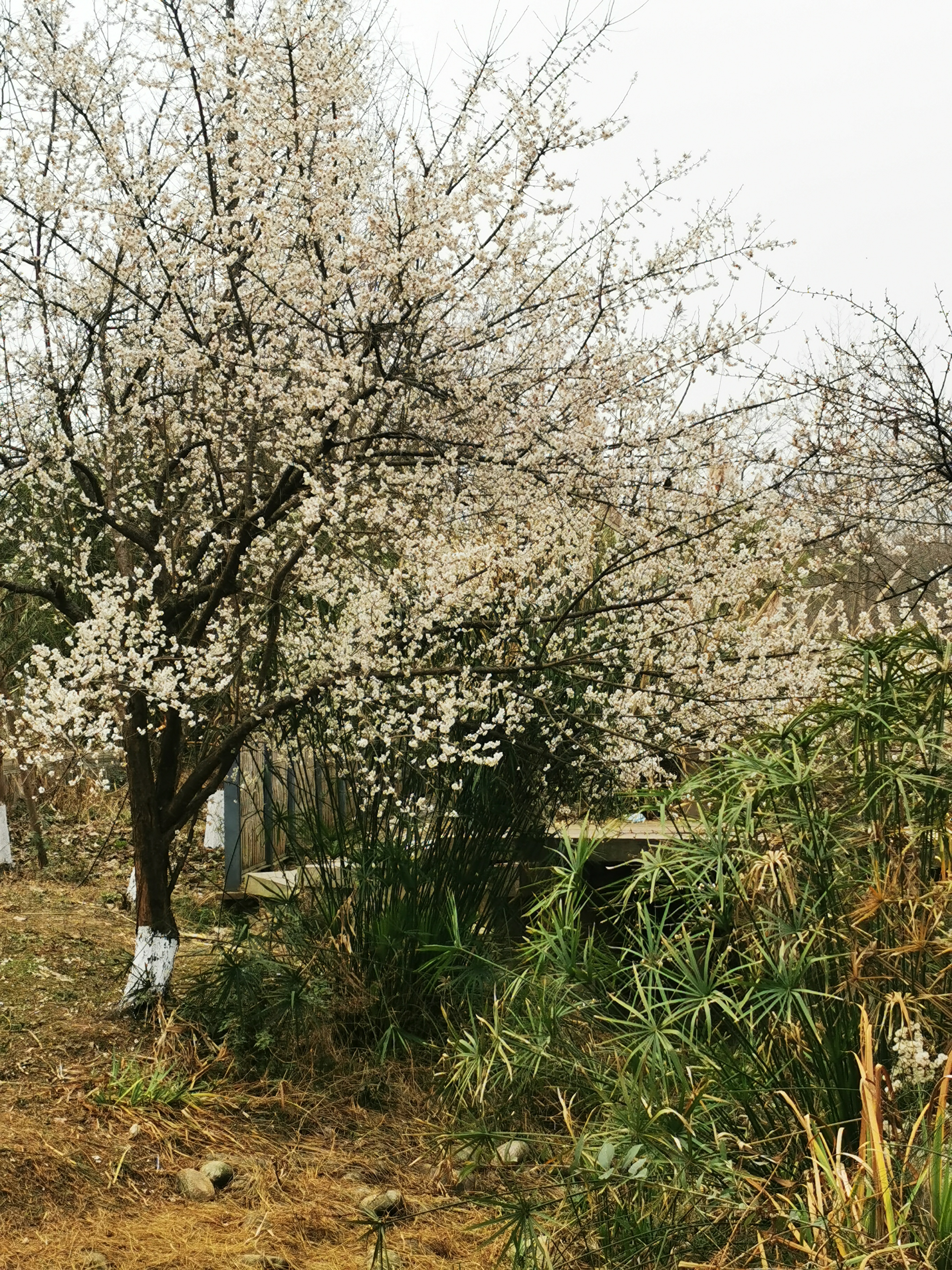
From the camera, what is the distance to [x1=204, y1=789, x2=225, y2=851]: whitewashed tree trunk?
9.81m

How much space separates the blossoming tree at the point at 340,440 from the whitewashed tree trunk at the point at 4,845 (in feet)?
11.2

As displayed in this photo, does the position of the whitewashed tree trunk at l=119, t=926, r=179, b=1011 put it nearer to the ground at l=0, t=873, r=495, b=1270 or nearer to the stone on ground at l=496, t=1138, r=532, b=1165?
the ground at l=0, t=873, r=495, b=1270

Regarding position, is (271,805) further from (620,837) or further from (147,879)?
(620,837)

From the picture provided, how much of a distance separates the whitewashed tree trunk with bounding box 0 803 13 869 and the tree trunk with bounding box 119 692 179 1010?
3957 millimetres

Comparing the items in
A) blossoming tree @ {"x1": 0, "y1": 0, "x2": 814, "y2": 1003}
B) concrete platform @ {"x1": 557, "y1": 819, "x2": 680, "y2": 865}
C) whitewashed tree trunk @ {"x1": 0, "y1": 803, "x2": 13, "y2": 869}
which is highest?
blossoming tree @ {"x1": 0, "y1": 0, "x2": 814, "y2": 1003}

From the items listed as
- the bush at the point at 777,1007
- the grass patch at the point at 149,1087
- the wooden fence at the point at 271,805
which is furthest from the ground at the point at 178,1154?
the wooden fence at the point at 271,805

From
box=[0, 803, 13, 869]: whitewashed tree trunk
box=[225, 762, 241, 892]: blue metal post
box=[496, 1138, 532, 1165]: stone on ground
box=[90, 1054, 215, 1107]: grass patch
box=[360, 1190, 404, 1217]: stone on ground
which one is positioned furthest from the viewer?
box=[0, 803, 13, 869]: whitewashed tree trunk

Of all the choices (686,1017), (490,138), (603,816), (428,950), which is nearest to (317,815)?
(428,950)

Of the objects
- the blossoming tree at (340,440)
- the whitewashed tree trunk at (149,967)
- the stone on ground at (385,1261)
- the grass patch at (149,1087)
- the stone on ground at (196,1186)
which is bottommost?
the stone on ground at (385,1261)

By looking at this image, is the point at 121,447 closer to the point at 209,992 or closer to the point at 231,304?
the point at 231,304

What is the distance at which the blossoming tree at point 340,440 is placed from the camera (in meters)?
4.48

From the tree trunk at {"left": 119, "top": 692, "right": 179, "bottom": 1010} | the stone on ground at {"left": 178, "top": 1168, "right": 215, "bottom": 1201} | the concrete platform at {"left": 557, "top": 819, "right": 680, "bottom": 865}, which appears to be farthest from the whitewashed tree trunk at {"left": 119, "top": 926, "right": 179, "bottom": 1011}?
the concrete platform at {"left": 557, "top": 819, "right": 680, "bottom": 865}

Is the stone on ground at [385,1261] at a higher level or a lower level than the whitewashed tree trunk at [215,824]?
lower

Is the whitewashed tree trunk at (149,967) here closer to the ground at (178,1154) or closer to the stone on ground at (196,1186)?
the ground at (178,1154)
